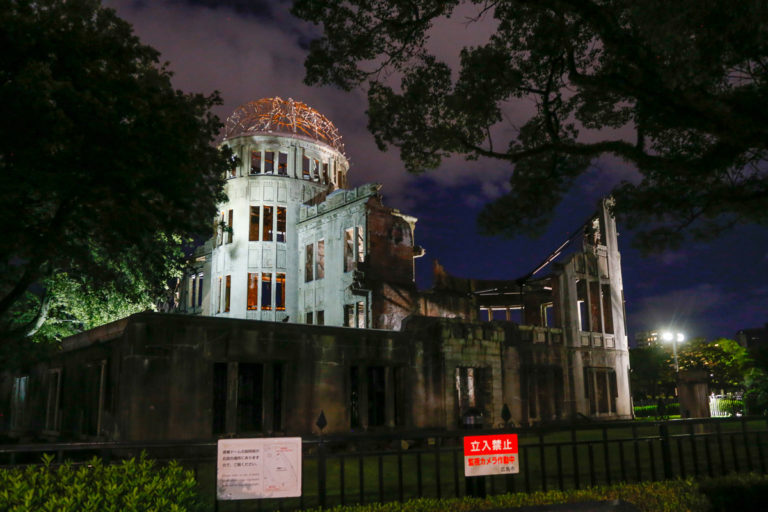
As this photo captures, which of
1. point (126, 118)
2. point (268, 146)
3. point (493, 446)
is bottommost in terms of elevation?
point (493, 446)

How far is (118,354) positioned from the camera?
51.6 feet

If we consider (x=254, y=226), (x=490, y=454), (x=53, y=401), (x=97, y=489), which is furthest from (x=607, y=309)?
(x=97, y=489)

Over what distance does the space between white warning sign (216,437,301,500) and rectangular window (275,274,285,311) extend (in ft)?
101

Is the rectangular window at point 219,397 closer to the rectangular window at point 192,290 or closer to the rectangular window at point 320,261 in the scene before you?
the rectangular window at point 320,261

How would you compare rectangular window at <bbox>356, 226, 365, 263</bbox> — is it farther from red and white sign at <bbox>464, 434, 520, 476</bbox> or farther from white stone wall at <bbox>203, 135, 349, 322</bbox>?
red and white sign at <bbox>464, 434, 520, 476</bbox>

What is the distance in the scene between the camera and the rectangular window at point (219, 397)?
→ 634 inches

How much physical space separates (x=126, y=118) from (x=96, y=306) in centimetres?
1191

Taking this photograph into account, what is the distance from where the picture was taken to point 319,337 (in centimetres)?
1803

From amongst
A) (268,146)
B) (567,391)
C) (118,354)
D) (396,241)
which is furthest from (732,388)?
(118,354)

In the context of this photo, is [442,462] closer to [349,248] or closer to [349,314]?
[349,314]

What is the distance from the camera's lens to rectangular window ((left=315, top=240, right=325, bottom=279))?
116ft

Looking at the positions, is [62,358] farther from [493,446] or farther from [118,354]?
[493,446]

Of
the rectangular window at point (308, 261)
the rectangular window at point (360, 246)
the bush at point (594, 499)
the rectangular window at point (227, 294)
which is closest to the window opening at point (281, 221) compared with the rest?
the rectangular window at point (308, 261)

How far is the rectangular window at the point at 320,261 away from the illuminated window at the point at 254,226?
14.2 feet
